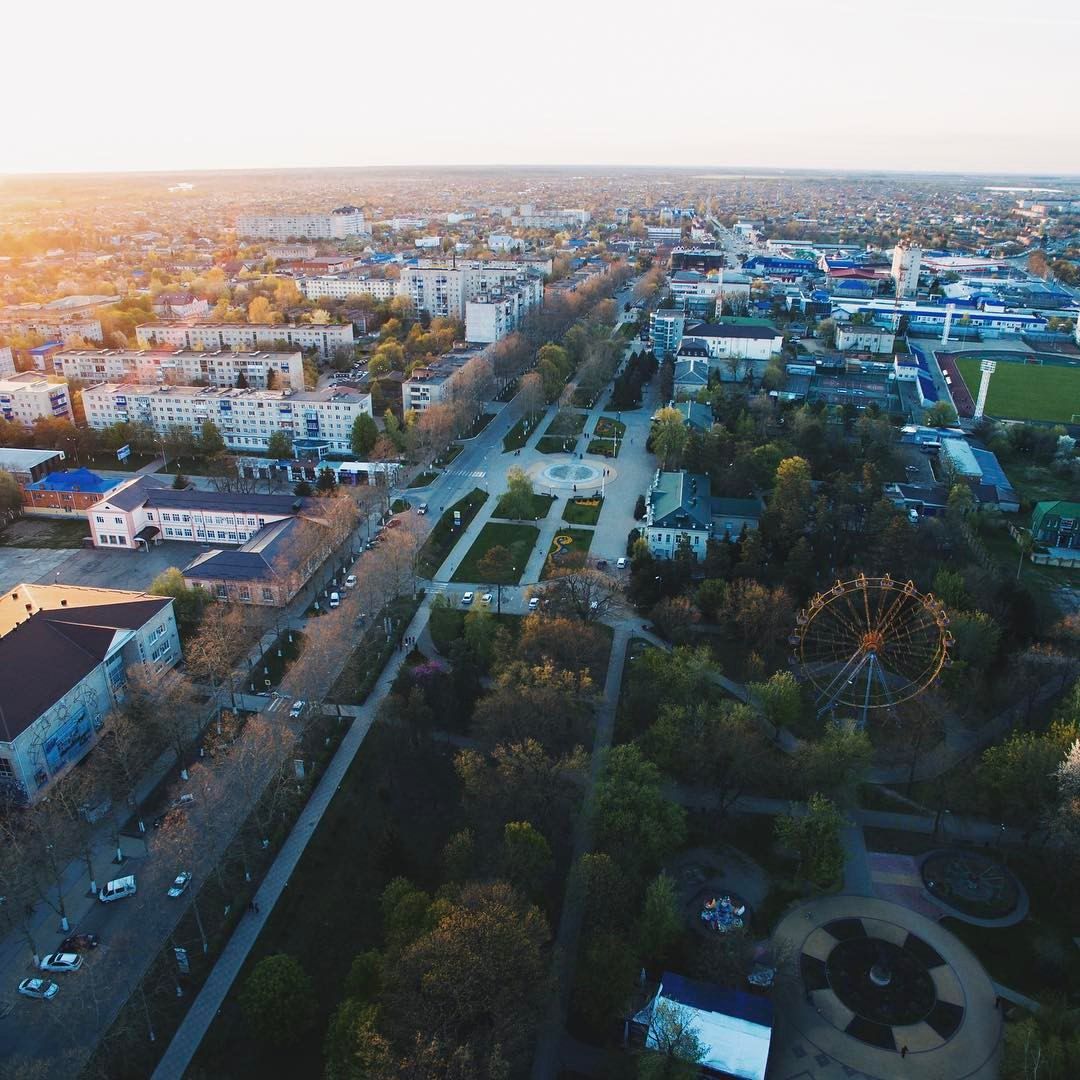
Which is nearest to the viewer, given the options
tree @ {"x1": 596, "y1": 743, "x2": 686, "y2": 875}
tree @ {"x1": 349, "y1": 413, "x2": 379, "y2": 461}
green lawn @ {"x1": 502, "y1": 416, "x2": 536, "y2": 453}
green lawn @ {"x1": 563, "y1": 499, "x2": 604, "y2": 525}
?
tree @ {"x1": 596, "y1": 743, "x2": 686, "y2": 875}

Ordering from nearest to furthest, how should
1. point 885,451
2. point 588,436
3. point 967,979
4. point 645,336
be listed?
point 967,979, point 885,451, point 588,436, point 645,336

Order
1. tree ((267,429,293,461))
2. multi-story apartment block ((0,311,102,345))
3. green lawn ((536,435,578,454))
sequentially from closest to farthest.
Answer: tree ((267,429,293,461)) → green lawn ((536,435,578,454)) → multi-story apartment block ((0,311,102,345))

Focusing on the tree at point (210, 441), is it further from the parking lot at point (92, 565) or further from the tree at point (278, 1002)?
the tree at point (278, 1002)

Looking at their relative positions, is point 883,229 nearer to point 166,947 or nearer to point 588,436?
point 588,436

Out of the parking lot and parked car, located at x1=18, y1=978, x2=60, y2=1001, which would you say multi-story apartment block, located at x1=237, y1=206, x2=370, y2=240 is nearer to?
the parking lot

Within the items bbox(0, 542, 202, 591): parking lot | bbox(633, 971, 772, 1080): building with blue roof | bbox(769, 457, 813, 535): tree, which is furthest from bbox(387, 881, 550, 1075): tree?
bbox(0, 542, 202, 591): parking lot

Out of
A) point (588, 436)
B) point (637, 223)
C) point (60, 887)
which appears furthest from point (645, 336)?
point (637, 223)

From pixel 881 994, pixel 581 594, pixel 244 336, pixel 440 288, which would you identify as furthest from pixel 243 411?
pixel 881 994

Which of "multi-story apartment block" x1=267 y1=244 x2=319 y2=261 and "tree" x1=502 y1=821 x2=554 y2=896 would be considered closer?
"tree" x1=502 y1=821 x2=554 y2=896
